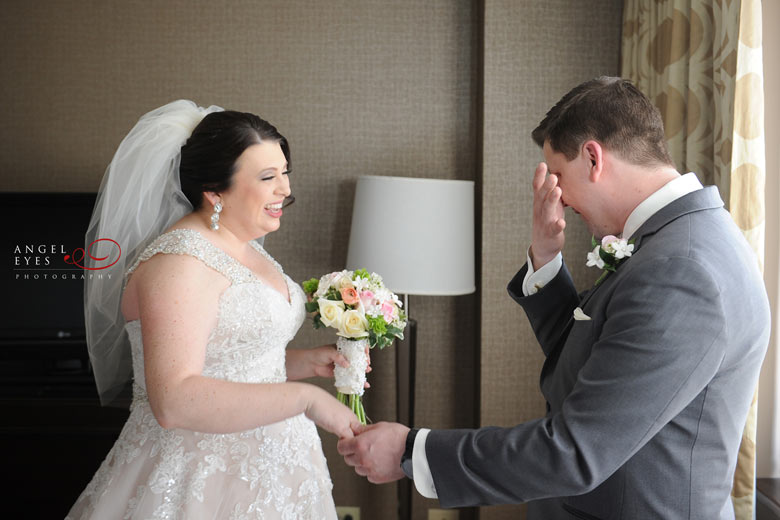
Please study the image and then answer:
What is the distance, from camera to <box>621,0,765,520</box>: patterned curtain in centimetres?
203

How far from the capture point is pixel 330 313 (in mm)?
1916

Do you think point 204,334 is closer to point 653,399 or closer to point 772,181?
point 653,399

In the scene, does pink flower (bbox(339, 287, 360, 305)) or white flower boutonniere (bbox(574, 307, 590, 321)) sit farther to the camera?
pink flower (bbox(339, 287, 360, 305))

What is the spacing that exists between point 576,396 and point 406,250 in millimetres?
1546

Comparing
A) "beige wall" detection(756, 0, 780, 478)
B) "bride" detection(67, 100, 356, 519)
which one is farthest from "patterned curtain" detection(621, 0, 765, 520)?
"bride" detection(67, 100, 356, 519)

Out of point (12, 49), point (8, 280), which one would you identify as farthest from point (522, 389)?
point (12, 49)

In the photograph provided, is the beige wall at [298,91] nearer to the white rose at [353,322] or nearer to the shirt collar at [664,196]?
the white rose at [353,322]

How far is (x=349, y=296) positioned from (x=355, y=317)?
0.07 meters

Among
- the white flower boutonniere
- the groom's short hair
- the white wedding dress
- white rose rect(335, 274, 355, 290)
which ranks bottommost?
the white wedding dress

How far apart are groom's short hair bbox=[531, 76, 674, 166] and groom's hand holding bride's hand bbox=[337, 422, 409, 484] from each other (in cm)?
78

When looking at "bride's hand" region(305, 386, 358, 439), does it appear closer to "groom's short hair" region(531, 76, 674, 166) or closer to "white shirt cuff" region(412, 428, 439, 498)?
"white shirt cuff" region(412, 428, 439, 498)

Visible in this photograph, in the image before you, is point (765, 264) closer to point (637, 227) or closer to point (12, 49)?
point (637, 227)

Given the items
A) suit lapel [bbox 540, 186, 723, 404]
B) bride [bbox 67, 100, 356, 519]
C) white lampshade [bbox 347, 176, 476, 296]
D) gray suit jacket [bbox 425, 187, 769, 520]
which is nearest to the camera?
gray suit jacket [bbox 425, 187, 769, 520]

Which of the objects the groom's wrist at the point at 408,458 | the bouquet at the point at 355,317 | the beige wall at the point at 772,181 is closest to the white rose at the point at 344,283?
the bouquet at the point at 355,317
